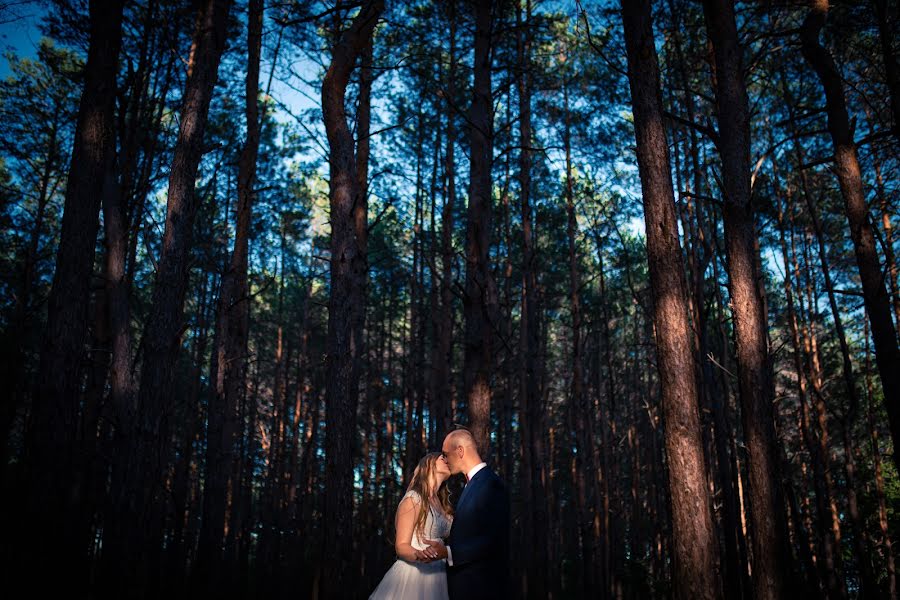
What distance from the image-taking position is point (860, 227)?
7461 millimetres

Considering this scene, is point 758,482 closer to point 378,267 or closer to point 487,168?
point 487,168

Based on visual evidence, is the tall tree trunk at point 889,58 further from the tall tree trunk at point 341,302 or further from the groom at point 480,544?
the groom at point 480,544

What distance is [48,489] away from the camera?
638 cm

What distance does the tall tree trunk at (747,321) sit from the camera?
18.2 ft

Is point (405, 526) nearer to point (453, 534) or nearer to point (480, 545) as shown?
point (453, 534)

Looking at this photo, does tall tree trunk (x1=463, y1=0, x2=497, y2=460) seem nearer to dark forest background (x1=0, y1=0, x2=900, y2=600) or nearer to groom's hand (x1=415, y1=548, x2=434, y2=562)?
dark forest background (x1=0, y1=0, x2=900, y2=600)

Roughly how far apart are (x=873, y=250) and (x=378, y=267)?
15.6 m

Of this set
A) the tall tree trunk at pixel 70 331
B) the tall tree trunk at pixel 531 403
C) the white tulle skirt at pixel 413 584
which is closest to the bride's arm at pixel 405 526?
the white tulle skirt at pixel 413 584

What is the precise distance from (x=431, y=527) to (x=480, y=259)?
128 inches

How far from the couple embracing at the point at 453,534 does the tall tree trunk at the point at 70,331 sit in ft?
13.5

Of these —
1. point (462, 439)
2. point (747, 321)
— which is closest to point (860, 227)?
point (747, 321)

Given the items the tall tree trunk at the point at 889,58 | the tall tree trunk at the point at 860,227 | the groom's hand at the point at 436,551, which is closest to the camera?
the groom's hand at the point at 436,551

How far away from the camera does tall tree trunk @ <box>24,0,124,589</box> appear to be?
20.6ft

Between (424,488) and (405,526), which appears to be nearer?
(405,526)
